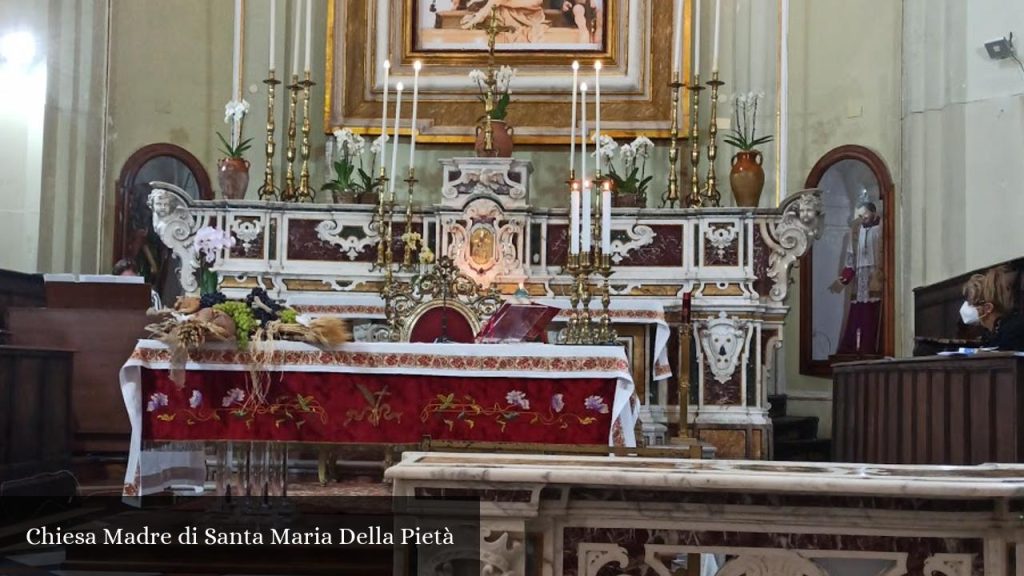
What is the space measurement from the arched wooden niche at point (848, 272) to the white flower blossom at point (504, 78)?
277 cm

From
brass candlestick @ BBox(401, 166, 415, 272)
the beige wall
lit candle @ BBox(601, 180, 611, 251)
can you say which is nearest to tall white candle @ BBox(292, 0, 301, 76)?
brass candlestick @ BBox(401, 166, 415, 272)

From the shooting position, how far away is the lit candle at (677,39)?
30.4ft

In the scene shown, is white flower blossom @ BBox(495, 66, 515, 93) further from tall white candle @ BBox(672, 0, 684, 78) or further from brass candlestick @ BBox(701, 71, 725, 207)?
brass candlestick @ BBox(701, 71, 725, 207)

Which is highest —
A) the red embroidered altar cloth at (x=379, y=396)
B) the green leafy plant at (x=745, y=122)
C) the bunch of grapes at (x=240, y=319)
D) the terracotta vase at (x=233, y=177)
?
the green leafy plant at (x=745, y=122)

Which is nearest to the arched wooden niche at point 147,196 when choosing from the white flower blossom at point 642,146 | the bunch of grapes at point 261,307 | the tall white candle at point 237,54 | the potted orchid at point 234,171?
the tall white candle at point 237,54

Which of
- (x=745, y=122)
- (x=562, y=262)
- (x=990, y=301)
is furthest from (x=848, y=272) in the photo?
(x=990, y=301)

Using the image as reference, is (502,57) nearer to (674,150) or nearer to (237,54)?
(674,150)

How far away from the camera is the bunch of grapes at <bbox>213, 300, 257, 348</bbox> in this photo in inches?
218

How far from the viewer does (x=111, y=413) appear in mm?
8375

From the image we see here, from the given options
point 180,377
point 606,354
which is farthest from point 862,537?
point 180,377

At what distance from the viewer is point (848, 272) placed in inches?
414

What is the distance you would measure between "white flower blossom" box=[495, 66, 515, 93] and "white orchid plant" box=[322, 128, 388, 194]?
3.25 feet

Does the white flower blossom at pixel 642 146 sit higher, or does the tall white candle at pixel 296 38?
the tall white candle at pixel 296 38

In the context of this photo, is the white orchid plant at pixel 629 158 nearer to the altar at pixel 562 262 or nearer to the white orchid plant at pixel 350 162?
the altar at pixel 562 262
